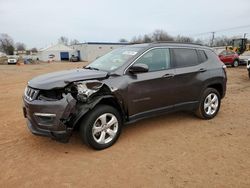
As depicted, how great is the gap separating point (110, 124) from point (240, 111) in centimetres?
398

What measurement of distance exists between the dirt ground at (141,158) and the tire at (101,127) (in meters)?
0.16

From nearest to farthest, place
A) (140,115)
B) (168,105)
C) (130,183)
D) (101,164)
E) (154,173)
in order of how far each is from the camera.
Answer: (130,183) → (154,173) → (101,164) → (140,115) → (168,105)

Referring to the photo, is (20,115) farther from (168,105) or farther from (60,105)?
(168,105)

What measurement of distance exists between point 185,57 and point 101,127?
8.33ft

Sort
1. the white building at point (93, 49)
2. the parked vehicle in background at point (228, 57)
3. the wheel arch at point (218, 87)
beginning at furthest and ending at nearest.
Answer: the white building at point (93, 49) → the parked vehicle in background at point (228, 57) → the wheel arch at point (218, 87)

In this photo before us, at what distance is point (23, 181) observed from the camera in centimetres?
319

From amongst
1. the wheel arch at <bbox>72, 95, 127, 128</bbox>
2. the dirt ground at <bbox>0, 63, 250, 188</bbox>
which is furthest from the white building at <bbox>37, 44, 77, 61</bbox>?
the wheel arch at <bbox>72, 95, 127, 128</bbox>

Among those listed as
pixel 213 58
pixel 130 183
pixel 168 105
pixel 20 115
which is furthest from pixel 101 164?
pixel 213 58

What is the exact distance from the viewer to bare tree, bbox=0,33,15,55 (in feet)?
270

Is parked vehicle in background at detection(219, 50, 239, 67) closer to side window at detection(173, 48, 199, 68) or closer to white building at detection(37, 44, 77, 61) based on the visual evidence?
side window at detection(173, 48, 199, 68)

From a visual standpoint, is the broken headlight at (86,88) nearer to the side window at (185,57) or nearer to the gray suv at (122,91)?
the gray suv at (122,91)

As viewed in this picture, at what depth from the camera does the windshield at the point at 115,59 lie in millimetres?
4525

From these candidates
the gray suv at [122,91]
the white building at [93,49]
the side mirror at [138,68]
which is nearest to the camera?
the gray suv at [122,91]

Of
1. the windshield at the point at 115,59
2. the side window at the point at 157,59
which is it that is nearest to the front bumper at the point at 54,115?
the windshield at the point at 115,59
